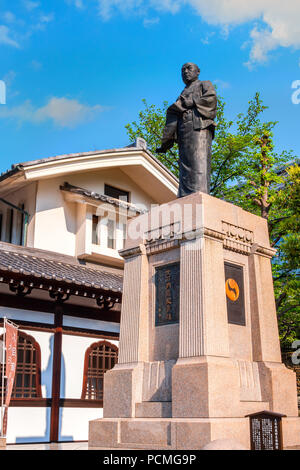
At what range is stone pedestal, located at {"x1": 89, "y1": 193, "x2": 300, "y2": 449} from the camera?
301 inches

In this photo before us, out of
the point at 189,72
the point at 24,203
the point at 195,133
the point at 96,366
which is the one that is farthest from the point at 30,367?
the point at 189,72

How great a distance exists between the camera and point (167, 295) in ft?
29.5

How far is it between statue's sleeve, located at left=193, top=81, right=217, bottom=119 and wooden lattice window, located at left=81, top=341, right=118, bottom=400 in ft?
28.0

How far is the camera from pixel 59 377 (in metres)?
14.4

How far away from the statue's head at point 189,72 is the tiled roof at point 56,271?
20.8 feet

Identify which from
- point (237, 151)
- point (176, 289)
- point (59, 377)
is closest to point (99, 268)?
point (59, 377)

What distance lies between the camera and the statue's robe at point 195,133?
9.64 m

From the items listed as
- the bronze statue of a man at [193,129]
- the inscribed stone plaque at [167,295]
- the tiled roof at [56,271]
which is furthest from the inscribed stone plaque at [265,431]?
the tiled roof at [56,271]

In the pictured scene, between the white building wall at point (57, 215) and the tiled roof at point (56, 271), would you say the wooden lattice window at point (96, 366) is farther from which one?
the white building wall at point (57, 215)

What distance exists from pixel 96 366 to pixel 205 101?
9069mm

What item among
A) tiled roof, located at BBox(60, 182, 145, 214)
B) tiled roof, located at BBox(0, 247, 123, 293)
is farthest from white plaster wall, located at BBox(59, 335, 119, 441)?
tiled roof, located at BBox(60, 182, 145, 214)

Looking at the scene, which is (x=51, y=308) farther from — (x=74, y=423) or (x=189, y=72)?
(x=189, y=72)

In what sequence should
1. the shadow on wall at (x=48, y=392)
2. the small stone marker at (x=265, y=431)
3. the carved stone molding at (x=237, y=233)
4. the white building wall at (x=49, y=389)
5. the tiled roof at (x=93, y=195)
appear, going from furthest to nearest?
the tiled roof at (x=93, y=195) → the shadow on wall at (x=48, y=392) → the white building wall at (x=49, y=389) → the carved stone molding at (x=237, y=233) → the small stone marker at (x=265, y=431)
